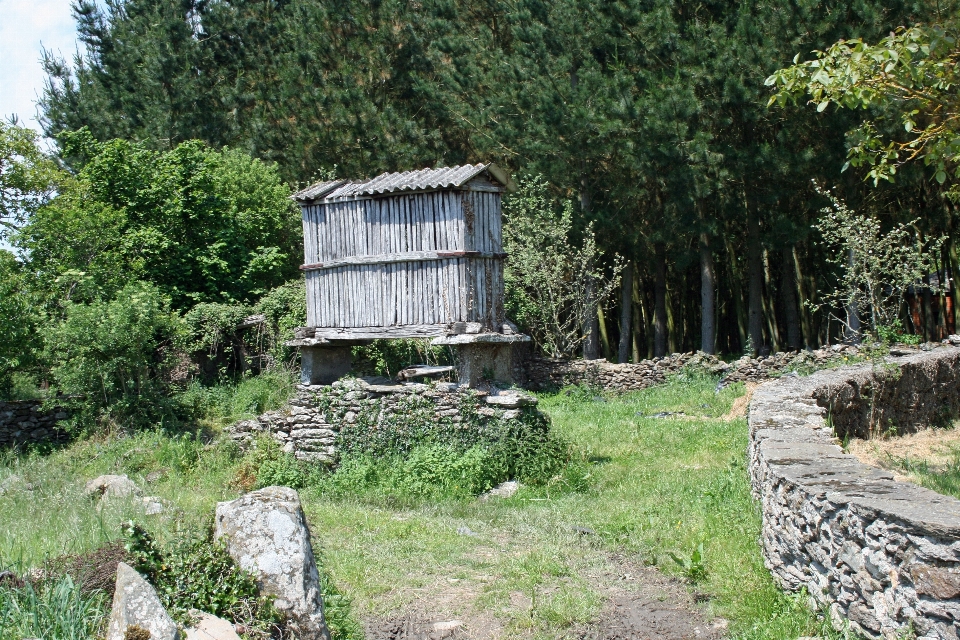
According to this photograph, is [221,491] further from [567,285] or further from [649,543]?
[567,285]

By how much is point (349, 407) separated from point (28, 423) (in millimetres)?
7782

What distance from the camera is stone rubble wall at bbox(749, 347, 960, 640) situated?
4.39 meters

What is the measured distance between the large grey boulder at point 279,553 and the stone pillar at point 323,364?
323 inches

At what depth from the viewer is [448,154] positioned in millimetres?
26953

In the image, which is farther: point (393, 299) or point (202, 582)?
point (393, 299)

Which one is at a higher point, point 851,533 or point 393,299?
point 393,299

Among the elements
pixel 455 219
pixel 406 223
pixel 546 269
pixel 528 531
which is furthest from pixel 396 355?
pixel 528 531

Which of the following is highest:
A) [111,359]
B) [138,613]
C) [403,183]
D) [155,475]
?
[403,183]

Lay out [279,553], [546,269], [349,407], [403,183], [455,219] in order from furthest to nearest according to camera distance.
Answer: [546,269] < [403,183] < [349,407] < [455,219] < [279,553]

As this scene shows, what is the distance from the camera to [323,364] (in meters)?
14.2

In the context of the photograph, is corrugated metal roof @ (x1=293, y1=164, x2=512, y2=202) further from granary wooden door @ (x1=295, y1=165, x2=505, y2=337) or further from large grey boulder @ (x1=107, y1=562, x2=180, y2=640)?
large grey boulder @ (x1=107, y1=562, x2=180, y2=640)

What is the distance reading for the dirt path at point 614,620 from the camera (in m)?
6.30

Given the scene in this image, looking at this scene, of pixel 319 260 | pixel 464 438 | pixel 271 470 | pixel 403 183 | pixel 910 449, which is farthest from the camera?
pixel 319 260

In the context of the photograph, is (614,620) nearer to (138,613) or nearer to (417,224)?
(138,613)
